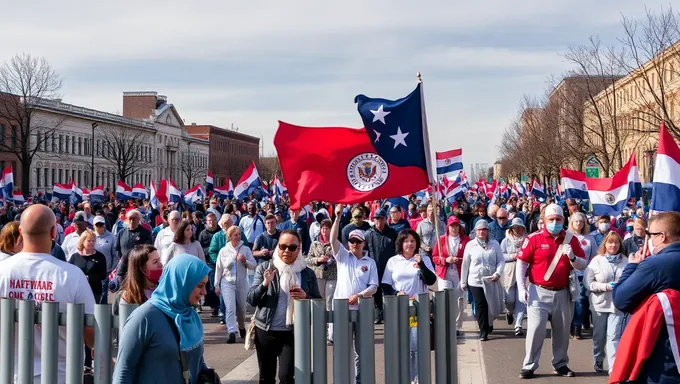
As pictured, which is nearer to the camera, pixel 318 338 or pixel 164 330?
pixel 164 330

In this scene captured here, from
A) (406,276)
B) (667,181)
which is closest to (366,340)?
(667,181)

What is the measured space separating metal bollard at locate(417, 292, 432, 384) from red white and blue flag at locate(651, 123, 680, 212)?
260 centimetres

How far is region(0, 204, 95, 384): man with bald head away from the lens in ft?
16.0

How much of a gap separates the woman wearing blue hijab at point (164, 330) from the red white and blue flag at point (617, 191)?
34.0 feet

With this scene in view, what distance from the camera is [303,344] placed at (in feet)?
16.2

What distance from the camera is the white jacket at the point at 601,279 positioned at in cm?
962

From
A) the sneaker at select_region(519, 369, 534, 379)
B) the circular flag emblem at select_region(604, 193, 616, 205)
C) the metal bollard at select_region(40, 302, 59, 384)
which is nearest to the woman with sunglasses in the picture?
the metal bollard at select_region(40, 302, 59, 384)

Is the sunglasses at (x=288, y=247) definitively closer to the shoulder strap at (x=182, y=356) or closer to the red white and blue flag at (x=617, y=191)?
the shoulder strap at (x=182, y=356)

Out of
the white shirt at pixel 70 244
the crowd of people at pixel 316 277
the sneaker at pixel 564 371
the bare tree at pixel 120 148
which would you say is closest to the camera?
the crowd of people at pixel 316 277

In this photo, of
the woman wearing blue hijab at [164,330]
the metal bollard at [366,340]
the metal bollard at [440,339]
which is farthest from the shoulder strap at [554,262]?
the woman wearing blue hijab at [164,330]

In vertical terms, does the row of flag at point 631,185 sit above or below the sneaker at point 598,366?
above

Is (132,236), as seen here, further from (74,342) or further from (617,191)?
(74,342)

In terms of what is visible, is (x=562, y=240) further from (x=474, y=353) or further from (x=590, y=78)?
(x=590, y=78)

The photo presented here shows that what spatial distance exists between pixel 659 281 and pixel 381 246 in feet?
26.0
